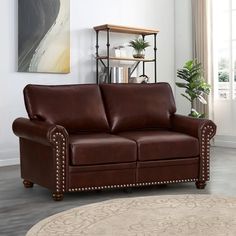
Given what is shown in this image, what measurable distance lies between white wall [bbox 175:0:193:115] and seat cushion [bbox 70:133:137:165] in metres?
3.71

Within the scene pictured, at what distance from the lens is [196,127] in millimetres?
4281

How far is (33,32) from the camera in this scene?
228 inches

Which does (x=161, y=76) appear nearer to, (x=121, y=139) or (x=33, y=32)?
(x=33, y=32)

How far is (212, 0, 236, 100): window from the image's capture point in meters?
7.14

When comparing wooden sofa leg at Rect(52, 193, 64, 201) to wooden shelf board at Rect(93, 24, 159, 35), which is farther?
wooden shelf board at Rect(93, 24, 159, 35)

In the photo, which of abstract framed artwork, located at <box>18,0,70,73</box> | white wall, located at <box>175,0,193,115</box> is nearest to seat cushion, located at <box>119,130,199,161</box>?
abstract framed artwork, located at <box>18,0,70,73</box>

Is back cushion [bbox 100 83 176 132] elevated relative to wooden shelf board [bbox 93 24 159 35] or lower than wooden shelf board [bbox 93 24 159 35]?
lower

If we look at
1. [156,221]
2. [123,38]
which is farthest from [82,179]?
[123,38]

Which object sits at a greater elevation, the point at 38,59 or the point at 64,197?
the point at 38,59

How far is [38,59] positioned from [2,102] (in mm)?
694

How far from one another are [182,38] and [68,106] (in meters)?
3.76

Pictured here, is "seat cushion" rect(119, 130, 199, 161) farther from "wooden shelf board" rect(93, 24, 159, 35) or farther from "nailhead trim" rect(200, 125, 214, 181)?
"wooden shelf board" rect(93, 24, 159, 35)

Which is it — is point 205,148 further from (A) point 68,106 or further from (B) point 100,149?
(A) point 68,106

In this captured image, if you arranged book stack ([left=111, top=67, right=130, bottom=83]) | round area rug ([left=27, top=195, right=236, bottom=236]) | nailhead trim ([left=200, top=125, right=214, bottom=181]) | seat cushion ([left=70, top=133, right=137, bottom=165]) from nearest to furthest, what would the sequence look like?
round area rug ([left=27, top=195, right=236, bottom=236]) < seat cushion ([left=70, top=133, right=137, bottom=165]) < nailhead trim ([left=200, top=125, right=214, bottom=181]) < book stack ([left=111, top=67, right=130, bottom=83])
